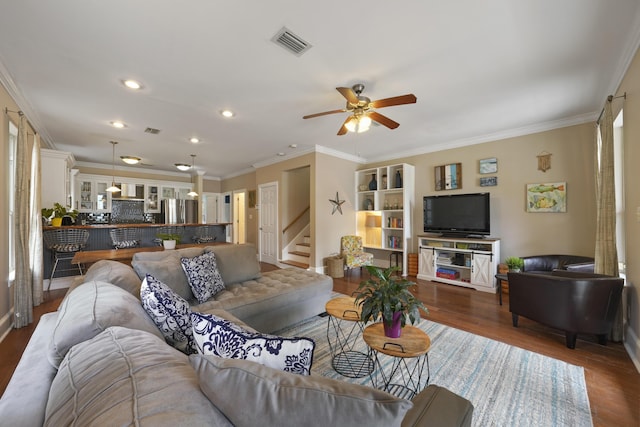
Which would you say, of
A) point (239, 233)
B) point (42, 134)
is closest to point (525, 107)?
point (42, 134)

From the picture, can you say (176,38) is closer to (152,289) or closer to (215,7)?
(215,7)

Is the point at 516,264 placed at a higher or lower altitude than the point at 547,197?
lower

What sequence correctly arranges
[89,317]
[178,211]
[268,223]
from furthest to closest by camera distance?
[178,211]
[268,223]
[89,317]

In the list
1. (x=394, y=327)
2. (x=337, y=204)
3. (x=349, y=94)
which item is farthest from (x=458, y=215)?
(x=394, y=327)

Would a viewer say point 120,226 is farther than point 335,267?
No

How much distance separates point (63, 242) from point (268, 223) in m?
3.75

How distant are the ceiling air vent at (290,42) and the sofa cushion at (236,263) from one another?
2.21 m

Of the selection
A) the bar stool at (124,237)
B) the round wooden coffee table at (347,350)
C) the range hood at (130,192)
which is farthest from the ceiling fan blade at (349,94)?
the range hood at (130,192)

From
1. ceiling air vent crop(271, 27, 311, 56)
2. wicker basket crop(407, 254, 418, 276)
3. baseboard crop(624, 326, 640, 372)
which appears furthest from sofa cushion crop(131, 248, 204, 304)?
wicker basket crop(407, 254, 418, 276)

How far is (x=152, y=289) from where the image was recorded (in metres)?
1.59

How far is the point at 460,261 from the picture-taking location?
469 centimetres

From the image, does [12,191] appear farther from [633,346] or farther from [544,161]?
[544,161]

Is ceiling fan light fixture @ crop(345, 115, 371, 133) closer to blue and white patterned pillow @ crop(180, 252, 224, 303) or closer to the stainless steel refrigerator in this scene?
blue and white patterned pillow @ crop(180, 252, 224, 303)

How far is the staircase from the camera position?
232 inches
